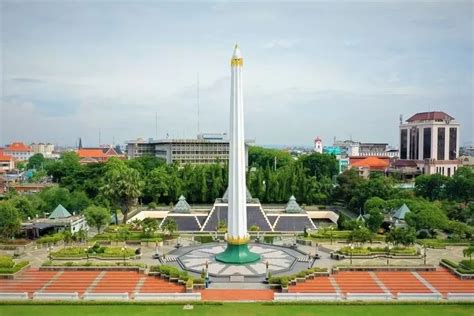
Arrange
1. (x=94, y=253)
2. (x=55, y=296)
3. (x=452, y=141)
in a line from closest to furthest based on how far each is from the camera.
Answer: (x=55, y=296) → (x=94, y=253) → (x=452, y=141)

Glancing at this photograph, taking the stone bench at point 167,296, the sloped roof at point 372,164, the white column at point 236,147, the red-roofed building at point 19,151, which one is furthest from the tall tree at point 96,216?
the red-roofed building at point 19,151

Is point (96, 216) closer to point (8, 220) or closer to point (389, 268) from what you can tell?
point (8, 220)

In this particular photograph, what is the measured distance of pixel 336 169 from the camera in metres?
79.3

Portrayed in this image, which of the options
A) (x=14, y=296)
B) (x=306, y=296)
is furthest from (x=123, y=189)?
(x=306, y=296)

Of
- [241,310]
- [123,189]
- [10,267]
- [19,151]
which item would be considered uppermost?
[19,151]

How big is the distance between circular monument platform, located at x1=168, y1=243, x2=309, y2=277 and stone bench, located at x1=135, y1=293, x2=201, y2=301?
4519 mm

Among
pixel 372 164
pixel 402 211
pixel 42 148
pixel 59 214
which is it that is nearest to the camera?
pixel 59 214

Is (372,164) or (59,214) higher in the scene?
(372,164)

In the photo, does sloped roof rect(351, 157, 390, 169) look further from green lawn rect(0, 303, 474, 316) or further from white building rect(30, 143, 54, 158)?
white building rect(30, 143, 54, 158)

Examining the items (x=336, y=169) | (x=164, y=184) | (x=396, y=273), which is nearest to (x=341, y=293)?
(x=396, y=273)

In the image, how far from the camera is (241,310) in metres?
23.8

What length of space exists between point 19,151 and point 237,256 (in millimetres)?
126244

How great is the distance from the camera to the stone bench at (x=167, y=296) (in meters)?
25.6

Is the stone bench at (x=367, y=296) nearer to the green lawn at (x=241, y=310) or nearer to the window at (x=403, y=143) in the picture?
the green lawn at (x=241, y=310)
